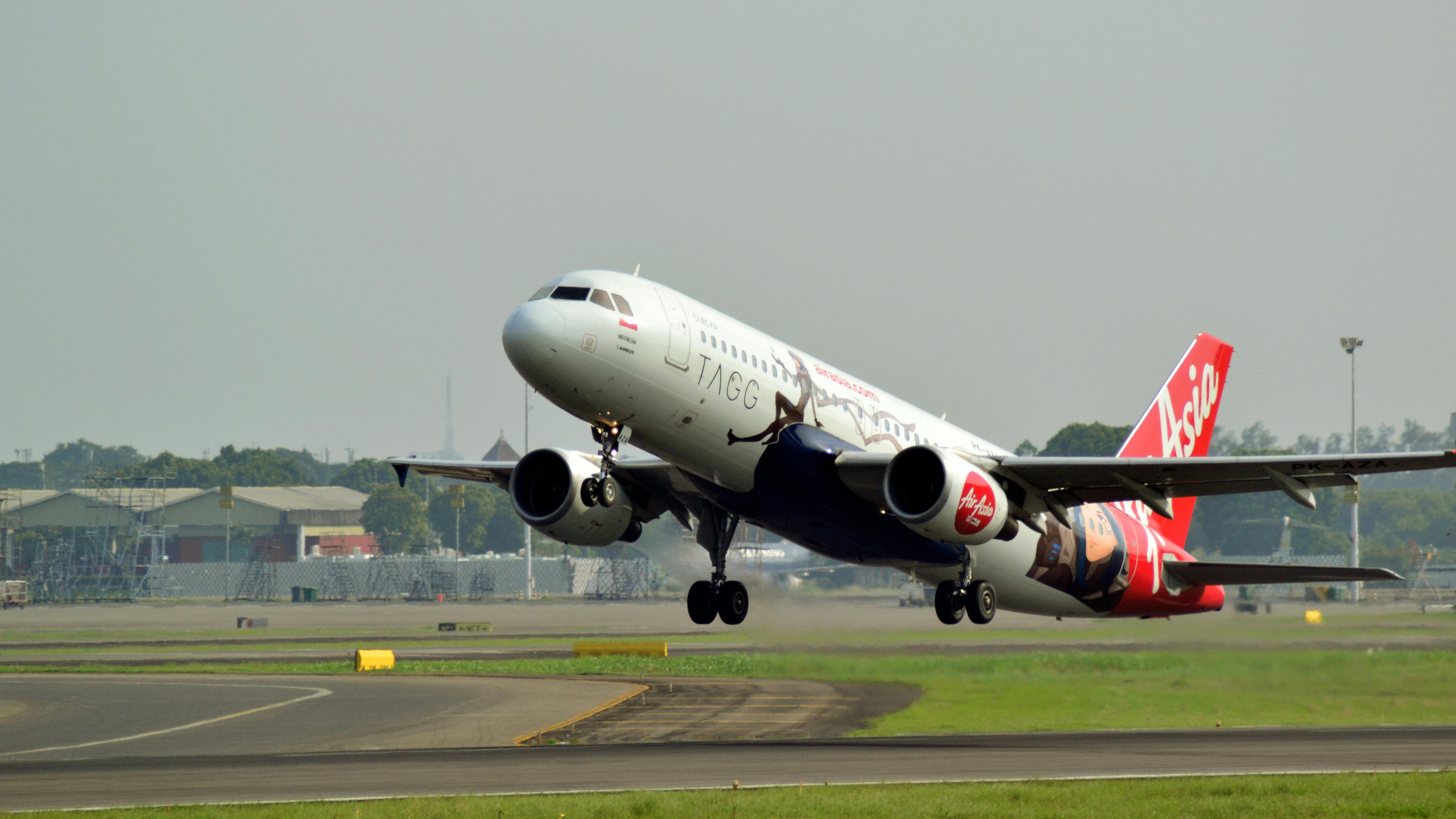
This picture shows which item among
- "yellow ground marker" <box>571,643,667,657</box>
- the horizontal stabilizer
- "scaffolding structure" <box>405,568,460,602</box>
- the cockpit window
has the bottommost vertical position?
"scaffolding structure" <box>405,568,460,602</box>

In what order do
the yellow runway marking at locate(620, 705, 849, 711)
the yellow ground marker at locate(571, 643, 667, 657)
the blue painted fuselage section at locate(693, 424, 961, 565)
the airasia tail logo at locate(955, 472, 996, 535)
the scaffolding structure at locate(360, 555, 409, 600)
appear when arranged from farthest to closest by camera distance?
the scaffolding structure at locate(360, 555, 409, 600) → the yellow ground marker at locate(571, 643, 667, 657) → the yellow runway marking at locate(620, 705, 849, 711) → the blue painted fuselage section at locate(693, 424, 961, 565) → the airasia tail logo at locate(955, 472, 996, 535)

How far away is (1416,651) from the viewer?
52.0 meters

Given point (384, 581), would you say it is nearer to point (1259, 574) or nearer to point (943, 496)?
point (1259, 574)

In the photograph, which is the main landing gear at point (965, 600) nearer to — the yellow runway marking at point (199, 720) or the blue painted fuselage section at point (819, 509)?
the blue painted fuselage section at point (819, 509)

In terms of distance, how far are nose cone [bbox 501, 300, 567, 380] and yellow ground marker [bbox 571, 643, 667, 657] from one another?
42.3 meters

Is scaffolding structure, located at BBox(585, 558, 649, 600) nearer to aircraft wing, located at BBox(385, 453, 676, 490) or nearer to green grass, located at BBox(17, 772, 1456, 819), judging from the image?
aircraft wing, located at BBox(385, 453, 676, 490)

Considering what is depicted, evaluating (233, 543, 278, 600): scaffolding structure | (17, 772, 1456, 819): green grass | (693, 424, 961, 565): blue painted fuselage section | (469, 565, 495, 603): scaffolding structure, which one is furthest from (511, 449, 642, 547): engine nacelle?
(233, 543, 278, 600): scaffolding structure

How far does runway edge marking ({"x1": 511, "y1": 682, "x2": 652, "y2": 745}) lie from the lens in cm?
4344

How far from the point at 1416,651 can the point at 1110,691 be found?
38.9 feet

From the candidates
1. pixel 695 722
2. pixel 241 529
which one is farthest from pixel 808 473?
pixel 241 529

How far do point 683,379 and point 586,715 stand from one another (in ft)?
76.2

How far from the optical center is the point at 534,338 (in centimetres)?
2620

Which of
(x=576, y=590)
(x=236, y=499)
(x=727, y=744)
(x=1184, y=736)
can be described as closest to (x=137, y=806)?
(x=727, y=744)

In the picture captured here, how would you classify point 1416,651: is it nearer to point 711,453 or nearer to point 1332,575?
point 1332,575
